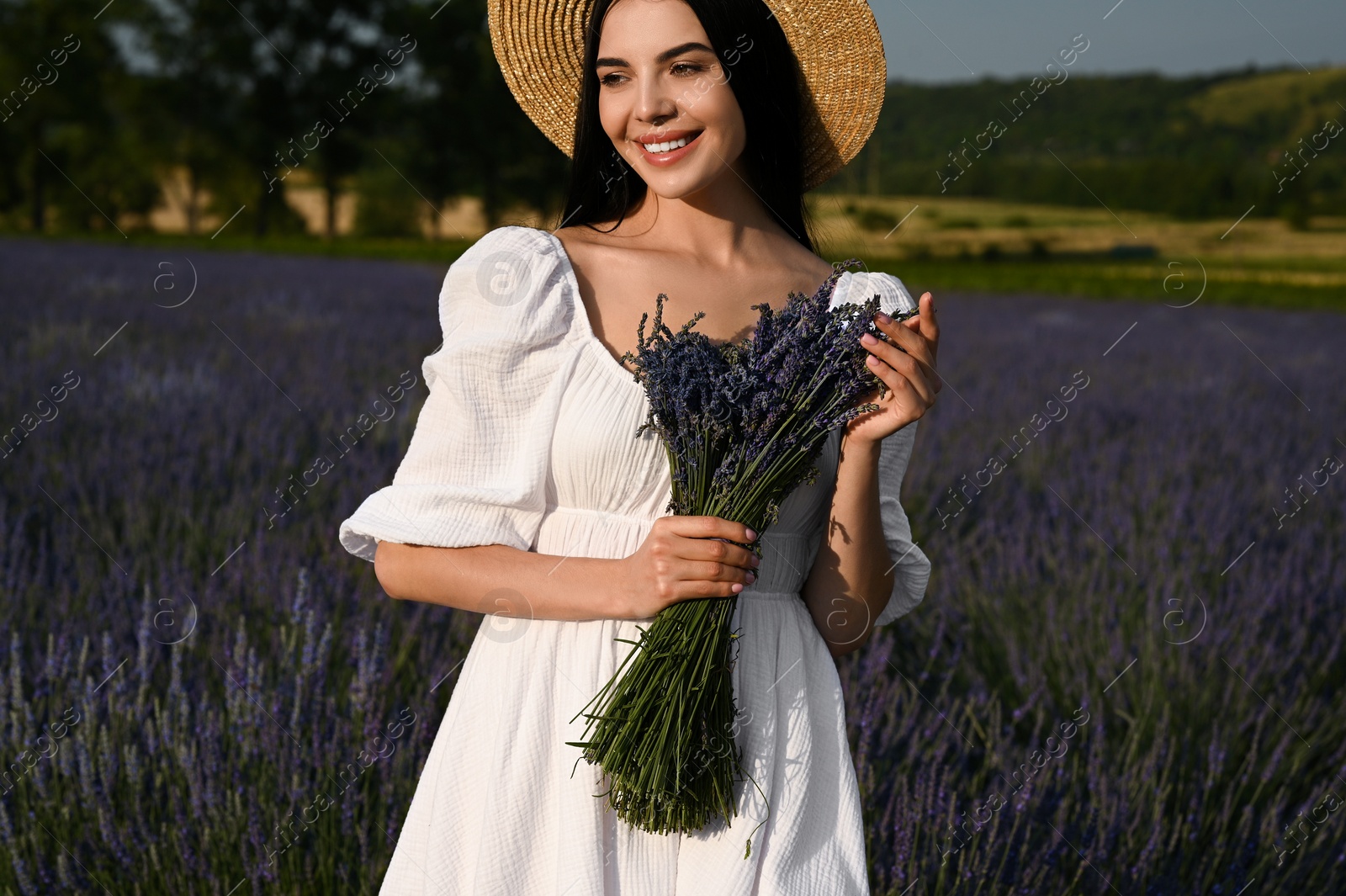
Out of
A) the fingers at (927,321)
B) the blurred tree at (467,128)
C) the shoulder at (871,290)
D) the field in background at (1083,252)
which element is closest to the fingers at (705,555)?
the fingers at (927,321)

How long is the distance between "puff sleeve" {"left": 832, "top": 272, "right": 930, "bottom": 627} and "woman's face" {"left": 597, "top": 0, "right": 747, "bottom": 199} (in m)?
0.25

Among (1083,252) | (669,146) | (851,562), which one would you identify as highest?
(1083,252)

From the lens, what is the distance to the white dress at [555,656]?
1177 millimetres

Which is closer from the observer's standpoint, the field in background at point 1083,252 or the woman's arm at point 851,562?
the woman's arm at point 851,562

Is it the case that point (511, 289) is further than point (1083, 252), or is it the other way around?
point (1083, 252)

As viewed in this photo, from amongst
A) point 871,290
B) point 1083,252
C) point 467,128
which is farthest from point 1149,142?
point 871,290

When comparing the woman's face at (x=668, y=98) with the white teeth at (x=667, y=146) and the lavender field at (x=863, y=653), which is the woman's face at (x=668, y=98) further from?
the lavender field at (x=863, y=653)

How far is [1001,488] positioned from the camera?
13.8ft

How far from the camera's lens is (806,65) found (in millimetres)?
1557

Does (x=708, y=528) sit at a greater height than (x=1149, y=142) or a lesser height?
lesser

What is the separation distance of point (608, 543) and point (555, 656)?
0.14m

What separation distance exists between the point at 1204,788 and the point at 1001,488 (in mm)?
2133

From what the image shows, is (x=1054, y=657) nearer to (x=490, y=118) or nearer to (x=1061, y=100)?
(x=1061, y=100)

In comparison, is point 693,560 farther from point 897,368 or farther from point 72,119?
point 72,119
